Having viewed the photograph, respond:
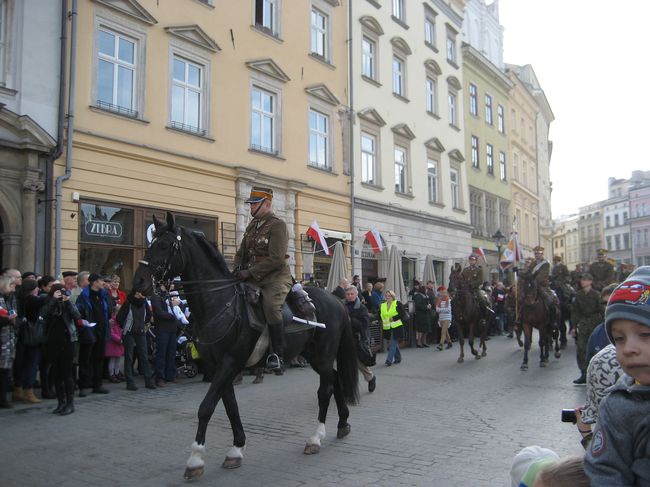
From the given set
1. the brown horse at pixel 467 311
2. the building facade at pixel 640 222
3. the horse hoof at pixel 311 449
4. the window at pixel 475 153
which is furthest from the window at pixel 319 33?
the building facade at pixel 640 222

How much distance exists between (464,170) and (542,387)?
2322cm

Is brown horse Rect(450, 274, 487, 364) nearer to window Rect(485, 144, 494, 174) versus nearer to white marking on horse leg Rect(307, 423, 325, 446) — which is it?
white marking on horse leg Rect(307, 423, 325, 446)

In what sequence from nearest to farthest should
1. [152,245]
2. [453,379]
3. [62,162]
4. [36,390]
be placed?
[152,245] → [36,390] → [453,379] → [62,162]

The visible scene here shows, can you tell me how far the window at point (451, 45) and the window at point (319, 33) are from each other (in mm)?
11507

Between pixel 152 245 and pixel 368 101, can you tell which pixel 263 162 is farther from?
pixel 152 245

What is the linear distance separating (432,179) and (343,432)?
23.9 meters

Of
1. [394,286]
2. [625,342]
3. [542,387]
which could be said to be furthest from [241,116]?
[625,342]

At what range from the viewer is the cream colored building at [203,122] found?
555 inches

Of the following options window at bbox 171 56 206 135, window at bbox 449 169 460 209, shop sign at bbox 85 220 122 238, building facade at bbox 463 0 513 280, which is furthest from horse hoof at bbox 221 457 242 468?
building facade at bbox 463 0 513 280

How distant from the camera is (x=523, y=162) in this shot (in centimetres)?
4416

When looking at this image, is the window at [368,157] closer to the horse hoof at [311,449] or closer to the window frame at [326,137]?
the window frame at [326,137]

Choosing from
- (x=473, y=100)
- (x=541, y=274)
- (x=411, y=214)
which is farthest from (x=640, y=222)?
(x=541, y=274)

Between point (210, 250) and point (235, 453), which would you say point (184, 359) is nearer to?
point (210, 250)

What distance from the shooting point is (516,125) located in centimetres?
4238
